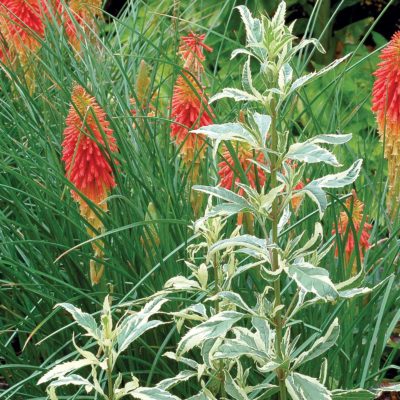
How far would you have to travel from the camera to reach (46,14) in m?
3.75

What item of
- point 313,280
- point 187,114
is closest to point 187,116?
point 187,114

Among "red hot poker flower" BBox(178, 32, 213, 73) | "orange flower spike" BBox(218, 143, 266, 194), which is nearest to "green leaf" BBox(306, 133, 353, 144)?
"orange flower spike" BBox(218, 143, 266, 194)

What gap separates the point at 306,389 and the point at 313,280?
248 millimetres

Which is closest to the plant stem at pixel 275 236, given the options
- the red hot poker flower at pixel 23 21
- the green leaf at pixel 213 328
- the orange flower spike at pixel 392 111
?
the green leaf at pixel 213 328

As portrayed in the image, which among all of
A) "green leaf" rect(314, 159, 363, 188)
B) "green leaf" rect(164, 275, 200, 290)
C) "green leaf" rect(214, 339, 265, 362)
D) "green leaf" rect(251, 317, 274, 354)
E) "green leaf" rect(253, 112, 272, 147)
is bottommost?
"green leaf" rect(214, 339, 265, 362)

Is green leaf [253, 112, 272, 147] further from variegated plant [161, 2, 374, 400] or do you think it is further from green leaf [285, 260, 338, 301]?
green leaf [285, 260, 338, 301]

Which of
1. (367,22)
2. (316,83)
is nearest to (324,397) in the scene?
(316,83)

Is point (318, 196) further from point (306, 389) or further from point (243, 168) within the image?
point (243, 168)

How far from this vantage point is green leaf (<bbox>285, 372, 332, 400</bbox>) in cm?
193

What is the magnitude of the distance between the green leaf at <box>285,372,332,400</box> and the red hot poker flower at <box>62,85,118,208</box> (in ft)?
3.37

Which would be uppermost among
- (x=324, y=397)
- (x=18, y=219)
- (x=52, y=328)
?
(x=324, y=397)

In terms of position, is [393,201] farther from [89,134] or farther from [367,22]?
[367,22]

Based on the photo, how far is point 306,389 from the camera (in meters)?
1.95

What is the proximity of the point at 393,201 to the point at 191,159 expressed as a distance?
2.19ft
